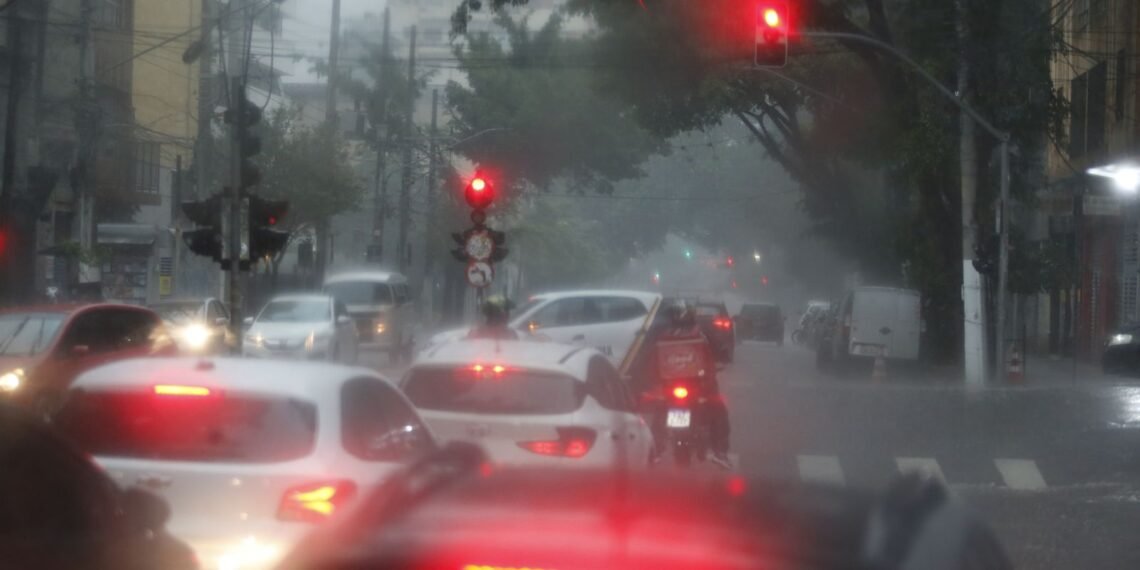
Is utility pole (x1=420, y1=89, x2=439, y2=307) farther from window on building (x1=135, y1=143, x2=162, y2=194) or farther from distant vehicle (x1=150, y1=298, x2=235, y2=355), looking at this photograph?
distant vehicle (x1=150, y1=298, x2=235, y2=355)

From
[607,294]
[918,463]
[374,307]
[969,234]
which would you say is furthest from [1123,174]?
[918,463]

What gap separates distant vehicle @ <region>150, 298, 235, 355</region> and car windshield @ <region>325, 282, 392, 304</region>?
3.99 meters

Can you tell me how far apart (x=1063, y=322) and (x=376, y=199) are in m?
19.9

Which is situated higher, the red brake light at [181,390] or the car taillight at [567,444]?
the red brake light at [181,390]

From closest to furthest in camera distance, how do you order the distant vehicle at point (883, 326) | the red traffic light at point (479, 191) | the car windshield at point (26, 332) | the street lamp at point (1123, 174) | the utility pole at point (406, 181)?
the car windshield at point (26, 332)
the red traffic light at point (479, 191)
the street lamp at point (1123, 174)
the distant vehicle at point (883, 326)
the utility pole at point (406, 181)

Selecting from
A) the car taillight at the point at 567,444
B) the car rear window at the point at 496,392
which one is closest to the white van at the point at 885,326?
the car rear window at the point at 496,392

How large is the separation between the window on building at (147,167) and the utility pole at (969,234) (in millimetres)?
27627

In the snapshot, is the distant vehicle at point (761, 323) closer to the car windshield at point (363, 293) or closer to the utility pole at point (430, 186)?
the utility pole at point (430, 186)

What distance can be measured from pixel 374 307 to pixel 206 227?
16.7 metres

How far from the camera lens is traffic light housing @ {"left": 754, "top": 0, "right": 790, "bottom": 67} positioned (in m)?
20.5

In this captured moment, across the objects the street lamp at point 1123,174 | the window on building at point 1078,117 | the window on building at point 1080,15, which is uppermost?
the window on building at point 1080,15

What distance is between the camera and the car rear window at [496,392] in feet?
35.1

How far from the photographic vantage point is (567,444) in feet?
34.3

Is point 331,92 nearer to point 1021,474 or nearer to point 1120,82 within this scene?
point 1120,82
